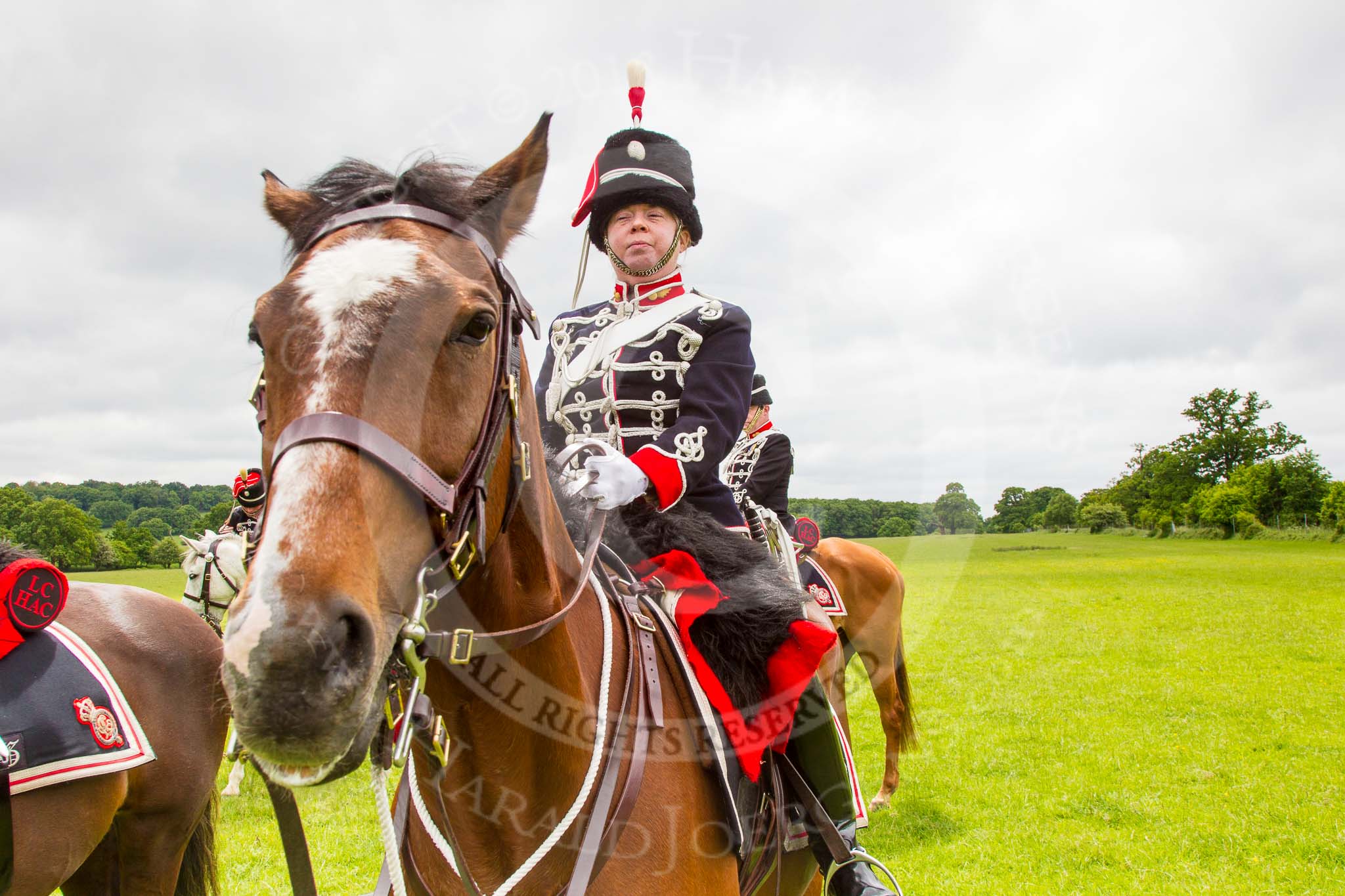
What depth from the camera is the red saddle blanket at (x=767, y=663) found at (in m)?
2.60

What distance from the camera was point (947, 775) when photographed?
9023 millimetres

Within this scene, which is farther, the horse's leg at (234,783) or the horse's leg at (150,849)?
the horse's leg at (234,783)

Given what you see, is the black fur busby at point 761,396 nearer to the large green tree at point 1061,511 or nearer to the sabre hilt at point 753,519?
the sabre hilt at point 753,519

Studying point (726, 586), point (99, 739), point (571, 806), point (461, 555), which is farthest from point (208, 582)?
point (461, 555)

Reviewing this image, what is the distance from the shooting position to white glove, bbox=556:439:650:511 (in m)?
2.40

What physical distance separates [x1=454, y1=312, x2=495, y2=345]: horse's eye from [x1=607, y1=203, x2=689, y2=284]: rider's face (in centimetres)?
164

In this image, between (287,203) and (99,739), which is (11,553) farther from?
(287,203)

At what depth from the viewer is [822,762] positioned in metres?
3.20

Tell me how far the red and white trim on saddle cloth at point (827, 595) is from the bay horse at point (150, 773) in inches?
190

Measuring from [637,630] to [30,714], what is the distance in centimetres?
278

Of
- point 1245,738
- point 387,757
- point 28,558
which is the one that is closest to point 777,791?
point 387,757

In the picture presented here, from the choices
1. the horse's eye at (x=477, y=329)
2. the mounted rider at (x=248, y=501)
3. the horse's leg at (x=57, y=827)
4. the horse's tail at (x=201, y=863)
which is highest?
the horse's eye at (x=477, y=329)

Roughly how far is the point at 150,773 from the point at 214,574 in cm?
416

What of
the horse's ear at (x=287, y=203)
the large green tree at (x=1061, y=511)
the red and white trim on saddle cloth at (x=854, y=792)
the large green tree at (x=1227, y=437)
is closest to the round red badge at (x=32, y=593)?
the horse's ear at (x=287, y=203)
